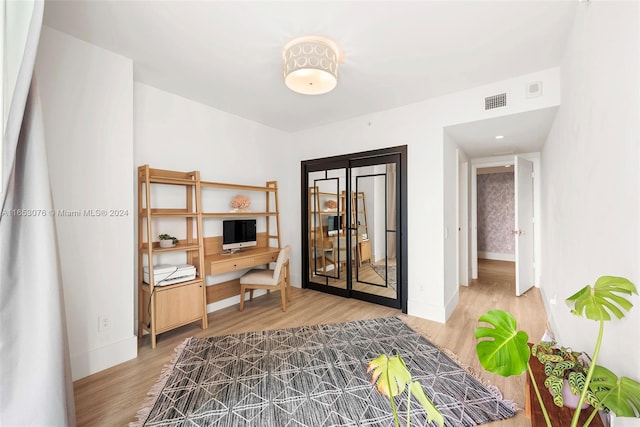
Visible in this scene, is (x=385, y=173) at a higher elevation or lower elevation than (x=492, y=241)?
higher

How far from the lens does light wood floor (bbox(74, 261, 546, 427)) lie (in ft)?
5.84

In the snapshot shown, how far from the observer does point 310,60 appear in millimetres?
1902

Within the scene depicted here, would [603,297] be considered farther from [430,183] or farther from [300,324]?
[300,324]

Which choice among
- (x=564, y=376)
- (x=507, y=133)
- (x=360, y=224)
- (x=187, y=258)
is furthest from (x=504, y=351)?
(x=507, y=133)

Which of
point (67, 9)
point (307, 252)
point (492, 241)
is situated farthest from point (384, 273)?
point (492, 241)

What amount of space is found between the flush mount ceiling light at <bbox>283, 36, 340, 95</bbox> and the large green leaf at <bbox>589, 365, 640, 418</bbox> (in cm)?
210

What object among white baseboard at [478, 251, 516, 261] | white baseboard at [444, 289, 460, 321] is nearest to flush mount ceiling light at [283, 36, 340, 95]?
white baseboard at [444, 289, 460, 321]

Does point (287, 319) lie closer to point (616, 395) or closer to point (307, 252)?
point (307, 252)

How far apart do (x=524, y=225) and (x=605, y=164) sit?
3319mm

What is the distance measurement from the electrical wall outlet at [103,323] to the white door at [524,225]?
4731 mm

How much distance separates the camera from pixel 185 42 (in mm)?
2062

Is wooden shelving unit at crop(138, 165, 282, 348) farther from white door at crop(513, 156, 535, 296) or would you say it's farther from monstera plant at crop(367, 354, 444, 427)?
white door at crop(513, 156, 535, 296)

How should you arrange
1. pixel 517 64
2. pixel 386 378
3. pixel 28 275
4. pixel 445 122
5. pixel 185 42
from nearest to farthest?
pixel 386 378, pixel 28 275, pixel 185 42, pixel 517 64, pixel 445 122

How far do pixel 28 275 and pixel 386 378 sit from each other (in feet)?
5.74
